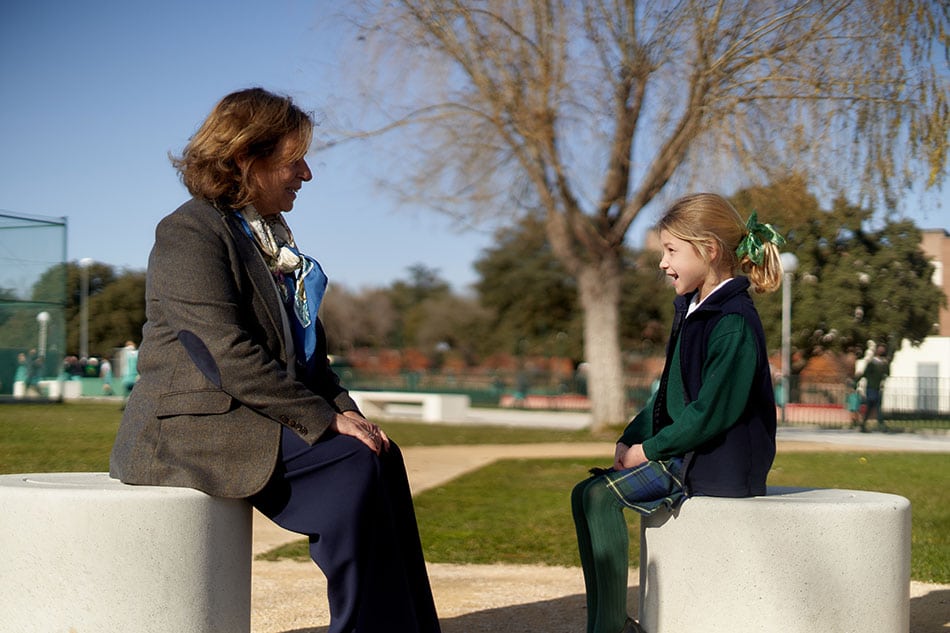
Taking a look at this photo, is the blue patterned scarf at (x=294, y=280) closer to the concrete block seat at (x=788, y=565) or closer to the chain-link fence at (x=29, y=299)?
the concrete block seat at (x=788, y=565)

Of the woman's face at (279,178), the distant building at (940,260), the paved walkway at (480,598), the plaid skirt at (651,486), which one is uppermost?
the distant building at (940,260)

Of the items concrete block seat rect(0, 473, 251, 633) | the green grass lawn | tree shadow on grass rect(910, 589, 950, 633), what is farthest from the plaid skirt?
the green grass lawn

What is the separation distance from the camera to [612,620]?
3482 mm

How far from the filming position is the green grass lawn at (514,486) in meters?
6.83

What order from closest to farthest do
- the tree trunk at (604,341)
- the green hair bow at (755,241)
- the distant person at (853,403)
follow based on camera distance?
the green hair bow at (755,241) → the tree trunk at (604,341) → the distant person at (853,403)

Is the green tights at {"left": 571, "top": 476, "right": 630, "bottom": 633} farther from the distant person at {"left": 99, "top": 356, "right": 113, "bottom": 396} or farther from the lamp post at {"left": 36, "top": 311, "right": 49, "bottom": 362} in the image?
the distant person at {"left": 99, "top": 356, "right": 113, "bottom": 396}

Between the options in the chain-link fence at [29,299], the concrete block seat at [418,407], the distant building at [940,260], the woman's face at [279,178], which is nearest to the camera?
the woman's face at [279,178]

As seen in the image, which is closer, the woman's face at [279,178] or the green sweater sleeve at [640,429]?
the woman's face at [279,178]

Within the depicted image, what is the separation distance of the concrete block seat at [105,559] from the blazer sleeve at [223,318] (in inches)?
11.9

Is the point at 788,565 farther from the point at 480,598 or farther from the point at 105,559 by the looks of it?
the point at 480,598

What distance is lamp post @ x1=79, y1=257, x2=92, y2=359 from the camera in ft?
48.4

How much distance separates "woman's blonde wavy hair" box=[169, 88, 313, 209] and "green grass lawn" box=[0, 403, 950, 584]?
373 centimetres

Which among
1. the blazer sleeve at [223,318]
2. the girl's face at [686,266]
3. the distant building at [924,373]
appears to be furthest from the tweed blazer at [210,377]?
the distant building at [924,373]

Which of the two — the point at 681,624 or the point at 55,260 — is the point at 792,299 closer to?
the point at 55,260
